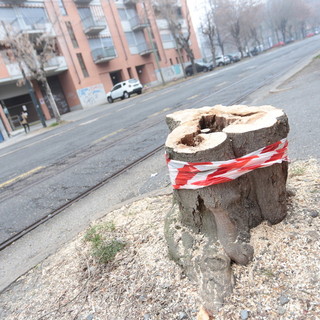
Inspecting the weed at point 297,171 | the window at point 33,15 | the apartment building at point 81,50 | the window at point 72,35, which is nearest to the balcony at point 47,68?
the apartment building at point 81,50

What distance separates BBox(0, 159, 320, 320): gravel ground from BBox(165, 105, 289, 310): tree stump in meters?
0.09

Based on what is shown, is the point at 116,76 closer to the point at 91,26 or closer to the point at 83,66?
the point at 83,66

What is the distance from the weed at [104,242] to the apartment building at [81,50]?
21.5 metres

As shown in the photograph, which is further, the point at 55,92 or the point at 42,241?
the point at 55,92

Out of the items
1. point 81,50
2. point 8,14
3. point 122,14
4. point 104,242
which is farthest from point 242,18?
Result: point 104,242

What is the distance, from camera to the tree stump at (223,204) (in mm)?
1876

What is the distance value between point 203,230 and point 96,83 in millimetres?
29864

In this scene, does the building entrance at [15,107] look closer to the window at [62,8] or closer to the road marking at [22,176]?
the window at [62,8]

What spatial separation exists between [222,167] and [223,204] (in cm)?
27

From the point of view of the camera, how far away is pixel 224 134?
1.93 meters

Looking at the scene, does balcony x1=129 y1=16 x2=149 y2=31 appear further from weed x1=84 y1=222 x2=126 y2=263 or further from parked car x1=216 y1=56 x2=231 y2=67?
weed x1=84 y1=222 x2=126 y2=263

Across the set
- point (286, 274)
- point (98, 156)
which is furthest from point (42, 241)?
point (98, 156)

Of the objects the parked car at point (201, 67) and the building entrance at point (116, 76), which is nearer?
the building entrance at point (116, 76)

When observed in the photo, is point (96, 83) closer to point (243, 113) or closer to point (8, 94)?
point (8, 94)
